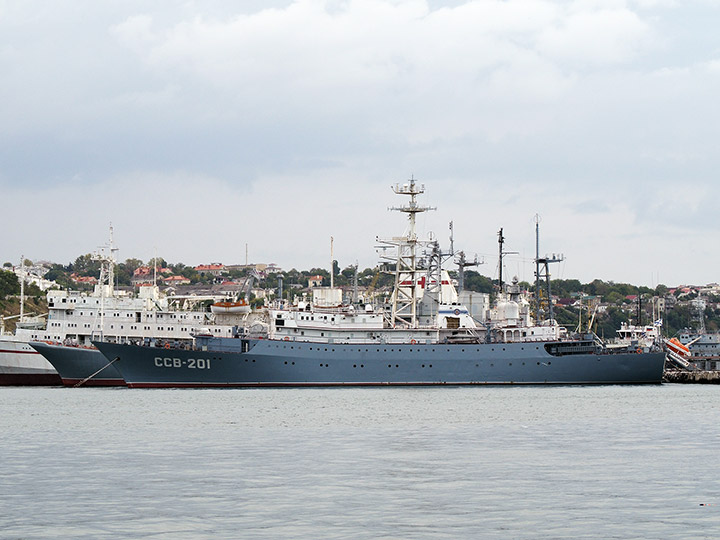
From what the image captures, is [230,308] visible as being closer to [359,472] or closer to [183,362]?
[183,362]

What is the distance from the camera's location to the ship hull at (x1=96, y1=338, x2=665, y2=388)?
5378 centimetres

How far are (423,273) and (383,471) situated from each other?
4152 cm

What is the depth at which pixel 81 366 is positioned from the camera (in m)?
58.8

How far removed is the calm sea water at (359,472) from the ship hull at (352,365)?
15.6 metres

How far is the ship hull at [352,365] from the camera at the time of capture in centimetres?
5378

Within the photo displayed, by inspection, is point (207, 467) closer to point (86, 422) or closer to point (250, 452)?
point (250, 452)

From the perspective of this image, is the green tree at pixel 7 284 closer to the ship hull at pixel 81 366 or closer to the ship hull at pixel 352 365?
the ship hull at pixel 81 366

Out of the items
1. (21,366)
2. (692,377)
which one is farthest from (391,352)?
(692,377)

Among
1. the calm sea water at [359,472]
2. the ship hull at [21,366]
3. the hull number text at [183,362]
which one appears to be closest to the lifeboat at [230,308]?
the hull number text at [183,362]

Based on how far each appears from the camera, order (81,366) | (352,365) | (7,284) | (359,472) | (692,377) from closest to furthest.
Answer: (359,472) < (352,365) < (81,366) < (692,377) < (7,284)

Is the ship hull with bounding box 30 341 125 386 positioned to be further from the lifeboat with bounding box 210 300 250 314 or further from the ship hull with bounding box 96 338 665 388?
the lifeboat with bounding box 210 300 250 314

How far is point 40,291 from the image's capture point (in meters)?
141

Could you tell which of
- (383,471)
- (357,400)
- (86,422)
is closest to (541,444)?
(383,471)

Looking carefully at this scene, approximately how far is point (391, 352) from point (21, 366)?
22753 mm
